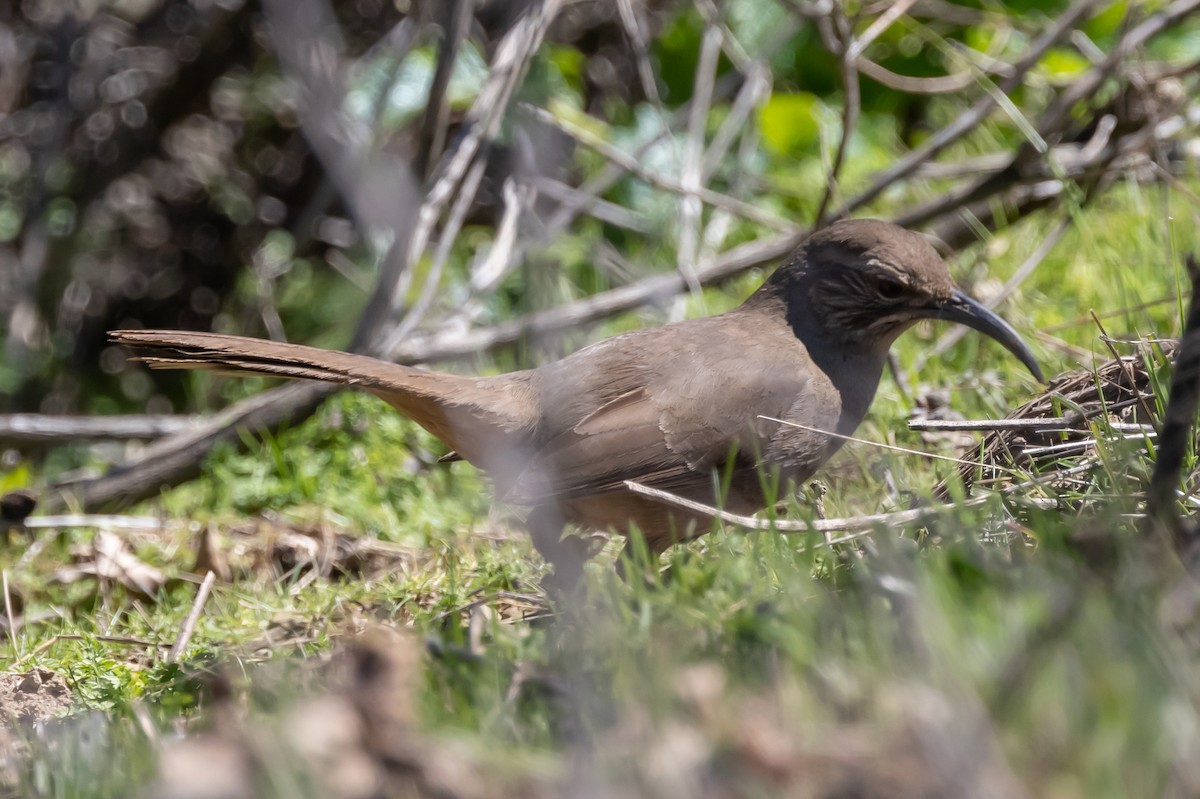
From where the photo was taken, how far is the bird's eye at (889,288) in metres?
4.63

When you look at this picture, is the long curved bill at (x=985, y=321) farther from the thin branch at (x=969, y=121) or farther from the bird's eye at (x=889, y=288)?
the thin branch at (x=969, y=121)

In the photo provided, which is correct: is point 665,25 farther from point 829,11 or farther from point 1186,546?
point 1186,546

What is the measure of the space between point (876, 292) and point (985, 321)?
0.39 meters

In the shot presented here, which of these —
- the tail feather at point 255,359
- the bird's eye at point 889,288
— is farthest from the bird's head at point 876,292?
the tail feather at point 255,359

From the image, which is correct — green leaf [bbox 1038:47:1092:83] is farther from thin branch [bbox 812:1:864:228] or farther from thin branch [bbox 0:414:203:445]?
thin branch [bbox 0:414:203:445]

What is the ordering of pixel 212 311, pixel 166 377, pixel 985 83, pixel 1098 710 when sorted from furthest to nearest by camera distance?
pixel 212 311, pixel 166 377, pixel 985 83, pixel 1098 710

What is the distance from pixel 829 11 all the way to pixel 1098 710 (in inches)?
177

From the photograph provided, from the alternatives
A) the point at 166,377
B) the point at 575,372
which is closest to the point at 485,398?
the point at 575,372

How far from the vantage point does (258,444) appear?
231 inches

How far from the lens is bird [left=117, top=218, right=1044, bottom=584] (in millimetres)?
4285

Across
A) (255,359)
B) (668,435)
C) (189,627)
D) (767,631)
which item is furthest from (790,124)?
(767,631)

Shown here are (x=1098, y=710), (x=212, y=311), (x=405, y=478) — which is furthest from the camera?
(x=212, y=311)

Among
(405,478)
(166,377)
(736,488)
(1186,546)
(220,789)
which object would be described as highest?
(1186,546)

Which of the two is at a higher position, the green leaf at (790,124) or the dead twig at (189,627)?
the green leaf at (790,124)
